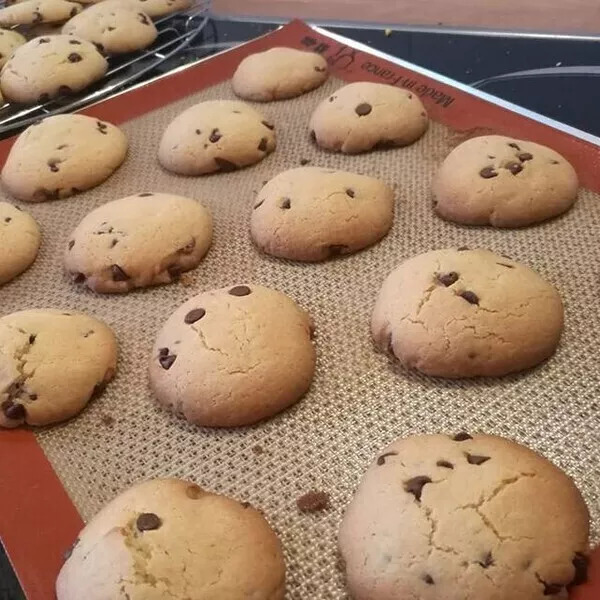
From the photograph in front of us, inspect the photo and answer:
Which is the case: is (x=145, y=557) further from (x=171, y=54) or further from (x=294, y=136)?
(x=171, y=54)

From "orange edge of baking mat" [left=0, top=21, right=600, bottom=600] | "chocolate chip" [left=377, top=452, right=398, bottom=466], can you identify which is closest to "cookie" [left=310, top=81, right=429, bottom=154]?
"orange edge of baking mat" [left=0, top=21, right=600, bottom=600]

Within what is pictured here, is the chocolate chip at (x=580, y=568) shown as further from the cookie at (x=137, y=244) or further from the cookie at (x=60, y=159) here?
the cookie at (x=60, y=159)

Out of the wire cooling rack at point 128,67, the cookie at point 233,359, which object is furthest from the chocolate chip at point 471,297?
the wire cooling rack at point 128,67

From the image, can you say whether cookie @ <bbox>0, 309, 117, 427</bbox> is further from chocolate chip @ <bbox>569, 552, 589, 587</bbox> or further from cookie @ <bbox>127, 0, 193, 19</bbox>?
cookie @ <bbox>127, 0, 193, 19</bbox>

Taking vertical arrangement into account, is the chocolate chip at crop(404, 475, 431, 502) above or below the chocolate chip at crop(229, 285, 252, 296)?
below

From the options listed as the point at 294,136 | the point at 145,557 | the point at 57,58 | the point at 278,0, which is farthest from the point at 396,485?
the point at 278,0

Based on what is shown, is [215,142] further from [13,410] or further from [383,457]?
[383,457]
